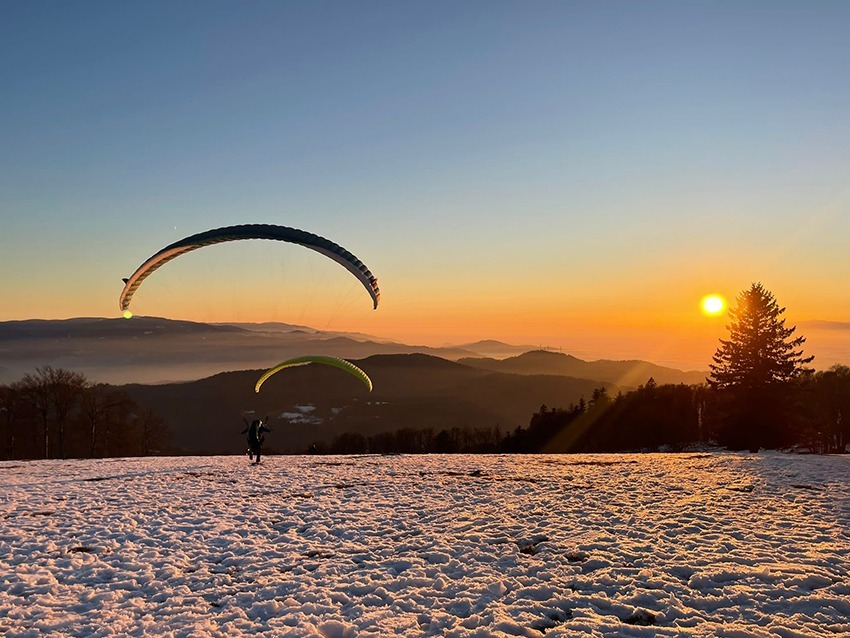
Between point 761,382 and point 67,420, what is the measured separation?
66.1 metres

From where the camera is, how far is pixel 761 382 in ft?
121

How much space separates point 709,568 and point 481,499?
707cm

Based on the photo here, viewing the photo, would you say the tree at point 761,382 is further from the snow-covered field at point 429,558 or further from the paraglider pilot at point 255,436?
the paraglider pilot at point 255,436

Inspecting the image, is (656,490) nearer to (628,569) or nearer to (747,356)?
(628,569)

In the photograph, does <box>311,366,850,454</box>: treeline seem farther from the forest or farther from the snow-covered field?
the snow-covered field

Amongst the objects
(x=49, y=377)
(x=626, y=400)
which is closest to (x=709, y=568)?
(x=49, y=377)

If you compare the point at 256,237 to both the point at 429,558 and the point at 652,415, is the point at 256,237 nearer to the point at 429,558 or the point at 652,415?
the point at 429,558

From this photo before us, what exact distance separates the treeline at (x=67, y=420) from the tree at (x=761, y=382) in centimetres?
5522

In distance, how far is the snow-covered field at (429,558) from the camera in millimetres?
7059

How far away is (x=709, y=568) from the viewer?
28.3 ft

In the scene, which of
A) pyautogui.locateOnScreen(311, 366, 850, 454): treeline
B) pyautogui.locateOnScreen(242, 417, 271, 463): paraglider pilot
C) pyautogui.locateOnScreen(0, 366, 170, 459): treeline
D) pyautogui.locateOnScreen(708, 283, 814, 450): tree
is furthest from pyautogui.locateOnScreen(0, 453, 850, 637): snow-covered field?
pyautogui.locateOnScreen(311, 366, 850, 454): treeline

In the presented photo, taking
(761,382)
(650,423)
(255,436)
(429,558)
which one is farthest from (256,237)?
(650,423)

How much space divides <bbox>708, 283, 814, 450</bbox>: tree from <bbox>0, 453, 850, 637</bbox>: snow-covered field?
20.8 meters

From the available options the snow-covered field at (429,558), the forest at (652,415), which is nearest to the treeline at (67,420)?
the forest at (652,415)
